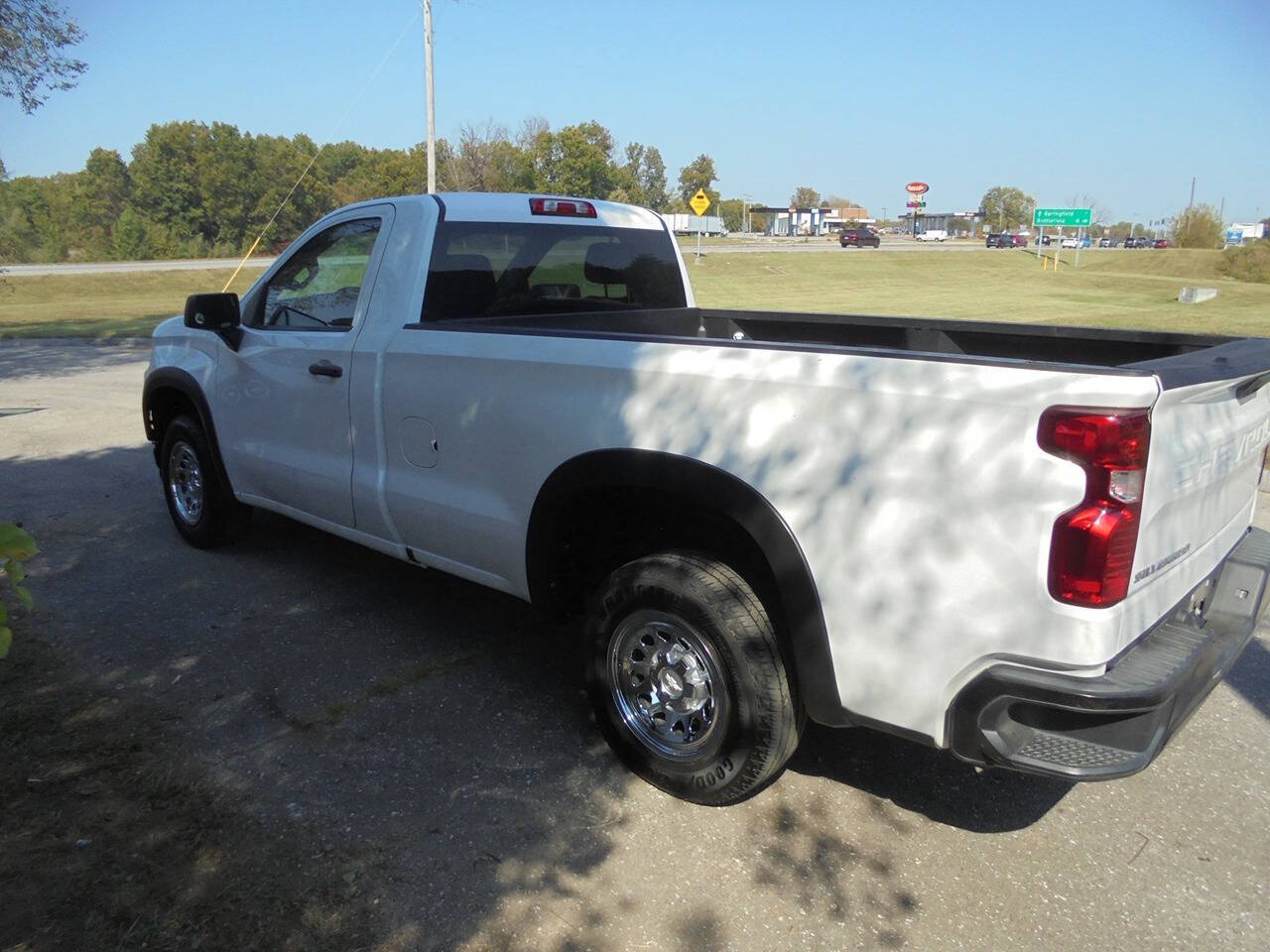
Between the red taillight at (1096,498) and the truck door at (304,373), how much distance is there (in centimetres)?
301

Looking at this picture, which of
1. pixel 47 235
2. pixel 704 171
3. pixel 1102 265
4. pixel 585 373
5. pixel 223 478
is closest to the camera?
pixel 585 373

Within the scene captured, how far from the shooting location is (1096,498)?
2375 mm

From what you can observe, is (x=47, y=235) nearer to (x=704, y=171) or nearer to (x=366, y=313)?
(x=704, y=171)

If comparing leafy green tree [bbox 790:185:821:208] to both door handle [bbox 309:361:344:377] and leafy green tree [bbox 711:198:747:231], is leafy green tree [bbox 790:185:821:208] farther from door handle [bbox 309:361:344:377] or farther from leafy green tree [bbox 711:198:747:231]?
door handle [bbox 309:361:344:377]

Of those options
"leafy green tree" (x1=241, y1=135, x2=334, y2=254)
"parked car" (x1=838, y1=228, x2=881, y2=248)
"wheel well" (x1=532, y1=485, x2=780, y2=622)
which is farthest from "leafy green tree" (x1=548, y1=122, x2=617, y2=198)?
"wheel well" (x1=532, y1=485, x2=780, y2=622)

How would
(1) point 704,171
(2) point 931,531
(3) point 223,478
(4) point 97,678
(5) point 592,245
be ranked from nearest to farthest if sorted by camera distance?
(2) point 931,531, (4) point 97,678, (5) point 592,245, (3) point 223,478, (1) point 704,171

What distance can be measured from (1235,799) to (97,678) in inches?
173

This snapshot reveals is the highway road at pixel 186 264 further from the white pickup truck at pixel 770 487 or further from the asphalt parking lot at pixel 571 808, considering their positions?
the white pickup truck at pixel 770 487

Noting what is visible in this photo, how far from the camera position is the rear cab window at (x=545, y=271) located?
4.32 meters

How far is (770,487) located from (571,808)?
132 centimetres

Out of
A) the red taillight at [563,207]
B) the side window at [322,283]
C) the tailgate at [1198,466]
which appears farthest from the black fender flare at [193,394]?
Answer: the tailgate at [1198,466]

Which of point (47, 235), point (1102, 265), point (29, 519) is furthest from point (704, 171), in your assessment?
point (29, 519)

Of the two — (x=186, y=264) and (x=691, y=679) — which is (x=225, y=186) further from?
(x=691, y=679)

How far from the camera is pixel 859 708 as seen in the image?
9.25 ft
